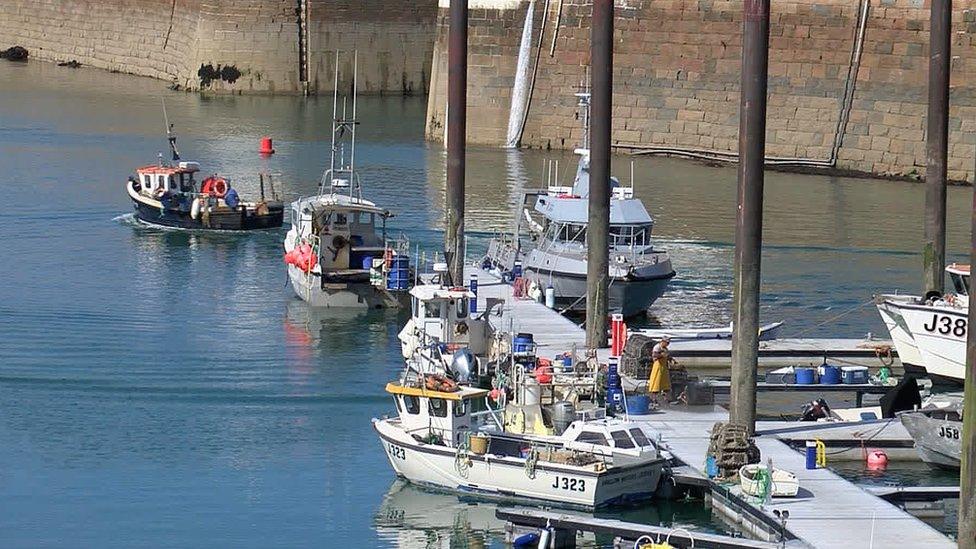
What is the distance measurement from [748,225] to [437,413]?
458 cm

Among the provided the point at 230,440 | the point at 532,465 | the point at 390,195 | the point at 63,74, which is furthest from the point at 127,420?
the point at 63,74

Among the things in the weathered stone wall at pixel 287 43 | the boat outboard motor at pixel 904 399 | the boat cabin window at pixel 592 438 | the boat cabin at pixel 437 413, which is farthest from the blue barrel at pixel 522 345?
the weathered stone wall at pixel 287 43

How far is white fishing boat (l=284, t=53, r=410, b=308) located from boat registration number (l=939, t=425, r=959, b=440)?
14125 millimetres

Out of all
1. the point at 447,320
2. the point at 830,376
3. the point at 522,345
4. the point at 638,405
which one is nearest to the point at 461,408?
the point at 638,405

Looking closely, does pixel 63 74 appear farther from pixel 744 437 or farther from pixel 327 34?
pixel 744 437

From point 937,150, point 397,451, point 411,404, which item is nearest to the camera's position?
point 397,451

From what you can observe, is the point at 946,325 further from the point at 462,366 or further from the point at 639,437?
the point at 639,437

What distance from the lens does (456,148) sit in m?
36.2

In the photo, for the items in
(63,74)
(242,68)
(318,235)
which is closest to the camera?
(318,235)

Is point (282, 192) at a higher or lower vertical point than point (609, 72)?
lower

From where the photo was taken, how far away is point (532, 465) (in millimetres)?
A: 24953

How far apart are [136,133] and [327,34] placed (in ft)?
49.4

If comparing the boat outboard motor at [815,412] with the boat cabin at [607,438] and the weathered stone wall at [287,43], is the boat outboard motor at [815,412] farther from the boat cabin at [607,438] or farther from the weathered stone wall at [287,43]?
the weathered stone wall at [287,43]

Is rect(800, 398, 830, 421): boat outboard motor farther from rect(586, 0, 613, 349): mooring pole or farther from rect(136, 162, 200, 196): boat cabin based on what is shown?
rect(136, 162, 200, 196): boat cabin
